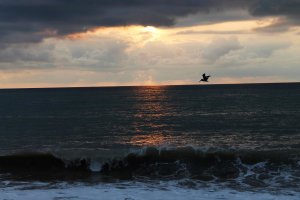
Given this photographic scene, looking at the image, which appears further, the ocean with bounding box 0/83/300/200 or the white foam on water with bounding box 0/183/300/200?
the ocean with bounding box 0/83/300/200

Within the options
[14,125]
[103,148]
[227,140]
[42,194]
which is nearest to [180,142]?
[227,140]

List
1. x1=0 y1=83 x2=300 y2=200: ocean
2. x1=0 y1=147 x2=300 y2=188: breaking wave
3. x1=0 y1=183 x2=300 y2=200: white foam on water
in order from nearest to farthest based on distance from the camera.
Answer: x1=0 y1=183 x2=300 y2=200: white foam on water, x1=0 y1=83 x2=300 y2=200: ocean, x1=0 y1=147 x2=300 y2=188: breaking wave

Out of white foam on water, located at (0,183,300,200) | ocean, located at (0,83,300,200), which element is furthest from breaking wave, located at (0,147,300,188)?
white foam on water, located at (0,183,300,200)

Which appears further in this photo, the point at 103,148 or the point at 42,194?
the point at 103,148

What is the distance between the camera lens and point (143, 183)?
90.2 ft

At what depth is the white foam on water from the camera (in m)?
23.1

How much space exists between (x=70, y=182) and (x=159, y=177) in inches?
228

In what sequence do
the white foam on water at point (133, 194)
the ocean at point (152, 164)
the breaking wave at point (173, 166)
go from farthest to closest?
the breaking wave at point (173, 166) → the ocean at point (152, 164) → the white foam on water at point (133, 194)

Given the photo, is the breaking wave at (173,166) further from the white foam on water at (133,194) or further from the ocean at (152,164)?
the white foam on water at (133,194)

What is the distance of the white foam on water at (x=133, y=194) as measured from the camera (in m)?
23.1

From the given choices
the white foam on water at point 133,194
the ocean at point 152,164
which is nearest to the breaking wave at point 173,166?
the ocean at point 152,164

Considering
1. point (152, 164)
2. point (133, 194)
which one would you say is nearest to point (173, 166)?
point (152, 164)

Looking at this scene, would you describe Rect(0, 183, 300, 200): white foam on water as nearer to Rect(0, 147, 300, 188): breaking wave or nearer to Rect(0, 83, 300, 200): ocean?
Rect(0, 83, 300, 200): ocean

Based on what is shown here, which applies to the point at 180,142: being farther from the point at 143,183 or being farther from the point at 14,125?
the point at 14,125
